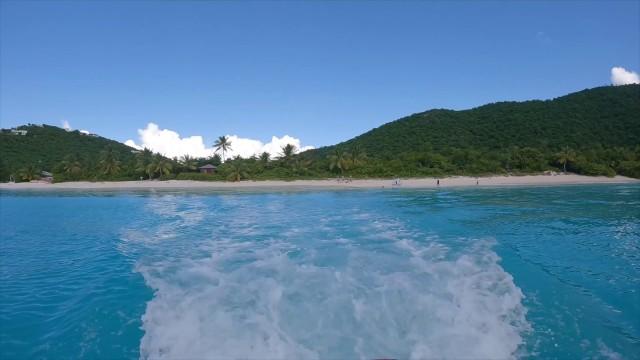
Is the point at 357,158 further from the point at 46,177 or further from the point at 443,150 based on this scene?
the point at 46,177

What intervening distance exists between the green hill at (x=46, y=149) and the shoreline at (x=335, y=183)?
439 inches

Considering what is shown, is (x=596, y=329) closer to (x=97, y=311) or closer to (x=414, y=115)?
(x=97, y=311)

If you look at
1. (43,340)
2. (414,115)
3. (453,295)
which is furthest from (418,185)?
(414,115)

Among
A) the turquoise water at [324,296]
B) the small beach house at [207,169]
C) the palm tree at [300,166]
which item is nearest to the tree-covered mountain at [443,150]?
the palm tree at [300,166]

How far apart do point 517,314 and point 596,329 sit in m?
1.06

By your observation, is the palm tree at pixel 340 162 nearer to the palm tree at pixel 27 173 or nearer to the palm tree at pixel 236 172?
the palm tree at pixel 236 172

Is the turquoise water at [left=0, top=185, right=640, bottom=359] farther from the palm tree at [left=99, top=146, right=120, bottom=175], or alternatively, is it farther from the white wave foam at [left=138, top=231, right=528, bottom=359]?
the palm tree at [left=99, top=146, right=120, bottom=175]

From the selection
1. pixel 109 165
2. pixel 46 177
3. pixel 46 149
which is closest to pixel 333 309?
pixel 109 165

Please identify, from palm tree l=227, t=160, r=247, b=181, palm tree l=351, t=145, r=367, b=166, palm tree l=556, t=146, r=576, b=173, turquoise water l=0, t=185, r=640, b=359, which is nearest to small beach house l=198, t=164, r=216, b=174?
palm tree l=227, t=160, r=247, b=181

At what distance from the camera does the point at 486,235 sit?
1328 cm

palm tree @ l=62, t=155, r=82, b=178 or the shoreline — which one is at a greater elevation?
palm tree @ l=62, t=155, r=82, b=178

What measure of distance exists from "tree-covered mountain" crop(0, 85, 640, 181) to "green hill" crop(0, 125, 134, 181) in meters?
0.20

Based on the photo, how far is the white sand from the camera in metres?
49.5

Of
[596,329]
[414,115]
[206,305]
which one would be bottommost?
[596,329]
